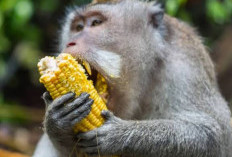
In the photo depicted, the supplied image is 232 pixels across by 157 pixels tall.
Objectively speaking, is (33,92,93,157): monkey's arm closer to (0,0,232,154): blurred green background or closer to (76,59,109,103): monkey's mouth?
(76,59,109,103): monkey's mouth

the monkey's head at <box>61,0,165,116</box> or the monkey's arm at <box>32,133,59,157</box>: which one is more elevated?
the monkey's head at <box>61,0,165,116</box>

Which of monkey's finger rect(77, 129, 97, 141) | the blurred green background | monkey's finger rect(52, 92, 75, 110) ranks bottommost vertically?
the blurred green background

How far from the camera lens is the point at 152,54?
6.08 meters

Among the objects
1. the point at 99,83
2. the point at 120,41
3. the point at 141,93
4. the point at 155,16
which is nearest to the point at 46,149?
the point at 99,83

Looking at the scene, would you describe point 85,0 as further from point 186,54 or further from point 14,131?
point 14,131

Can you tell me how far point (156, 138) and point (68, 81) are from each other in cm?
107

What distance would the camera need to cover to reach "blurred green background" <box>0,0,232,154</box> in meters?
9.52

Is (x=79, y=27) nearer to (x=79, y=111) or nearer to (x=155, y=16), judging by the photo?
(x=155, y=16)

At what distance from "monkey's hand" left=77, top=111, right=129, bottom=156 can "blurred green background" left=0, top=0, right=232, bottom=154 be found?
144 inches

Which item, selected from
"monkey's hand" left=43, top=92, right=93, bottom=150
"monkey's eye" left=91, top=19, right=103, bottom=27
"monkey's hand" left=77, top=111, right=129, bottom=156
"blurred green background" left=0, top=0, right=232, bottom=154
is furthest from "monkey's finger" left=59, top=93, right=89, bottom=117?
"blurred green background" left=0, top=0, right=232, bottom=154

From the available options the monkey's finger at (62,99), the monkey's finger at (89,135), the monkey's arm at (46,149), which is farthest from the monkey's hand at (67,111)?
the monkey's arm at (46,149)

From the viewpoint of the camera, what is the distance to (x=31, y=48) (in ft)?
39.1

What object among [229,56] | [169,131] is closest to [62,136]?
[169,131]

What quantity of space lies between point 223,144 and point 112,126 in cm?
133
